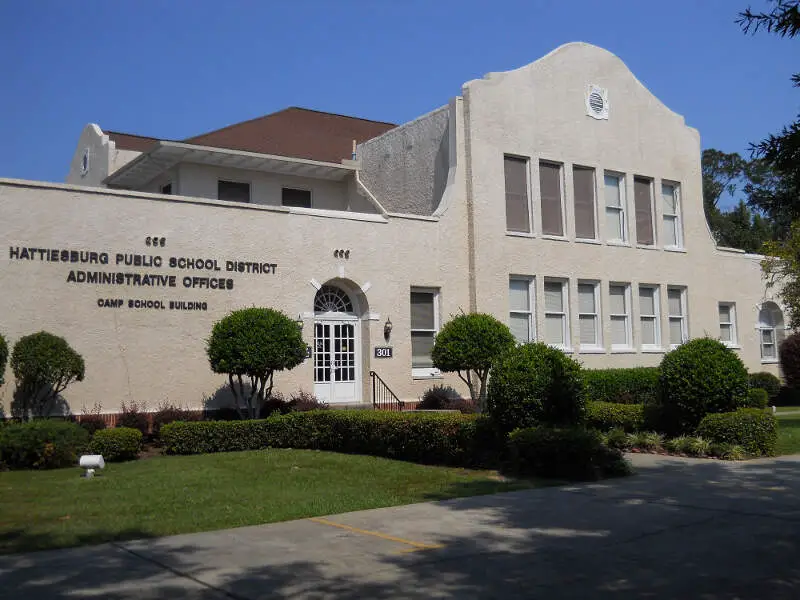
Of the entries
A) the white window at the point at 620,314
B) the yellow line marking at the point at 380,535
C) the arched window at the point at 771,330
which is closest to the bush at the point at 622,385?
the white window at the point at 620,314

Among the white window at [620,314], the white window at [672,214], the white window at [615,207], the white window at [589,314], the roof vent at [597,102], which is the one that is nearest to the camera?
the white window at [589,314]

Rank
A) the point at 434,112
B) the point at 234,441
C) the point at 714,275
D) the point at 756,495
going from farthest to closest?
1. the point at 714,275
2. the point at 434,112
3. the point at 234,441
4. the point at 756,495

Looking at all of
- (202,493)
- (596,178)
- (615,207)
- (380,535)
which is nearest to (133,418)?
(202,493)

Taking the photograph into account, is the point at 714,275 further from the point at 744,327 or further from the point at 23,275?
the point at 23,275

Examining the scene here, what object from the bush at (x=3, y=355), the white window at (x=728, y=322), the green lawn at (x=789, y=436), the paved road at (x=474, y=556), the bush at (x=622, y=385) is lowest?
the paved road at (x=474, y=556)

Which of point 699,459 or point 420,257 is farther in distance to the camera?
point 420,257

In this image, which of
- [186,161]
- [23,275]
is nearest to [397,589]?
[23,275]

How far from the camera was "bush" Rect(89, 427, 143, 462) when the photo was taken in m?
14.9

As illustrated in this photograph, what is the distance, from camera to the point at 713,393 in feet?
46.9

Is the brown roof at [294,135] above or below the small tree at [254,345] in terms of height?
above

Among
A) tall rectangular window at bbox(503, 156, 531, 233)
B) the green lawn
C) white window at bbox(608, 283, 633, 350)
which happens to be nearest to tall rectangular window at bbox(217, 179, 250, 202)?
tall rectangular window at bbox(503, 156, 531, 233)

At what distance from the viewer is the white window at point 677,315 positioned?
90.5ft

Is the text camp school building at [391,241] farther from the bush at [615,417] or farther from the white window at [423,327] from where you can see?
the bush at [615,417]

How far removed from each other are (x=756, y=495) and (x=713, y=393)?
4561mm
